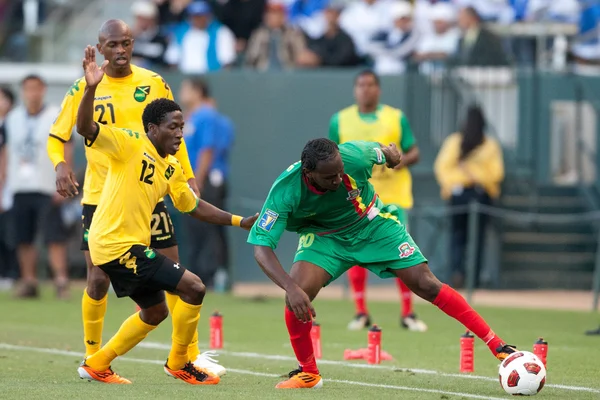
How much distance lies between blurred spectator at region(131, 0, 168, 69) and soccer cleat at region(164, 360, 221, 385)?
472 inches

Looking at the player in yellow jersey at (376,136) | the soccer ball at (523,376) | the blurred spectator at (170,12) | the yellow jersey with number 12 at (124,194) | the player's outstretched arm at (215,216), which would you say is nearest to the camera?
the soccer ball at (523,376)

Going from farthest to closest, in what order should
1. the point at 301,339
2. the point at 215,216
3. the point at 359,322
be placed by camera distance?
the point at 359,322 < the point at 215,216 < the point at 301,339

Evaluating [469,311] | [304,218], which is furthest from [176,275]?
[469,311]

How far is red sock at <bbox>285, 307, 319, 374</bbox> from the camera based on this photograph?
28.6 feet

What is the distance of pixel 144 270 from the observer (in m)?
8.63

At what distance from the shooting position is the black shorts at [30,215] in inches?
678

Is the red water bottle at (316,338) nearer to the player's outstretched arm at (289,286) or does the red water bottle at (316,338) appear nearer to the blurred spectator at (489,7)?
the player's outstretched arm at (289,286)

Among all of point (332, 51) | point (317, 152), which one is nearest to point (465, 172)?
point (332, 51)

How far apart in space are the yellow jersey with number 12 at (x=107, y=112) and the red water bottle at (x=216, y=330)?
1.87 meters

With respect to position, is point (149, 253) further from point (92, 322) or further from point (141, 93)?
point (141, 93)

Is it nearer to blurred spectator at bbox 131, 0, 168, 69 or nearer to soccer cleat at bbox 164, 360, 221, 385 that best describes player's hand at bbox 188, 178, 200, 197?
soccer cleat at bbox 164, 360, 221, 385

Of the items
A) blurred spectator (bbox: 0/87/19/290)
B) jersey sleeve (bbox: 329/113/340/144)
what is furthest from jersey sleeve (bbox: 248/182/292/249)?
blurred spectator (bbox: 0/87/19/290)

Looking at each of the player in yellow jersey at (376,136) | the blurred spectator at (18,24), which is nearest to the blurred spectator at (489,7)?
the blurred spectator at (18,24)

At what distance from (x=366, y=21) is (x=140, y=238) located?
41.2ft
